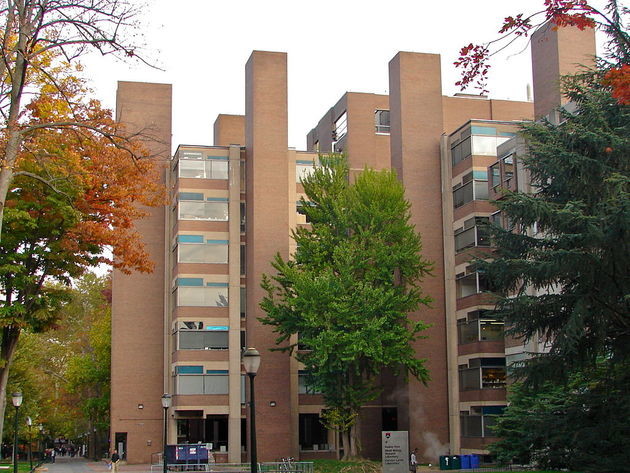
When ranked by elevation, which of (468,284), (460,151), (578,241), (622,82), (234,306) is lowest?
(578,241)

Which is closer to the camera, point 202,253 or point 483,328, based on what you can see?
point 483,328

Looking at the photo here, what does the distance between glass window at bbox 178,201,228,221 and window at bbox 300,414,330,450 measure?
14.6m

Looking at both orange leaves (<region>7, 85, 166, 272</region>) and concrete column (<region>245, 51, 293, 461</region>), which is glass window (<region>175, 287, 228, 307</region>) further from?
orange leaves (<region>7, 85, 166, 272</region>)

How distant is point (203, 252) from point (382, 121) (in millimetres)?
21004

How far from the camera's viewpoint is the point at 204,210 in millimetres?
59188

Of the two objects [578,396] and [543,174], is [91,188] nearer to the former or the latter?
[543,174]

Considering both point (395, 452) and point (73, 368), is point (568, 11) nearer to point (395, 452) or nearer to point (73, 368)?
point (395, 452)

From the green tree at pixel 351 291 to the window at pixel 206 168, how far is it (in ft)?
34.2

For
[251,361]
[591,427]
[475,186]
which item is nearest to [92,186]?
[251,361]

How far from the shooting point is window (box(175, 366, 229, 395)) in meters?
56.7

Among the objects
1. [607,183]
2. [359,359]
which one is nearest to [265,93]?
[359,359]

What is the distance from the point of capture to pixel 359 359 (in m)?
49.3

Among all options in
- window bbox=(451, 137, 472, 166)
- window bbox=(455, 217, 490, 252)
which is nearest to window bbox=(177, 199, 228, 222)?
window bbox=(451, 137, 472, 166)

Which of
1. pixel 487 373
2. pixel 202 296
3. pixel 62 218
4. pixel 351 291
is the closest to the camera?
pixel 62 218
